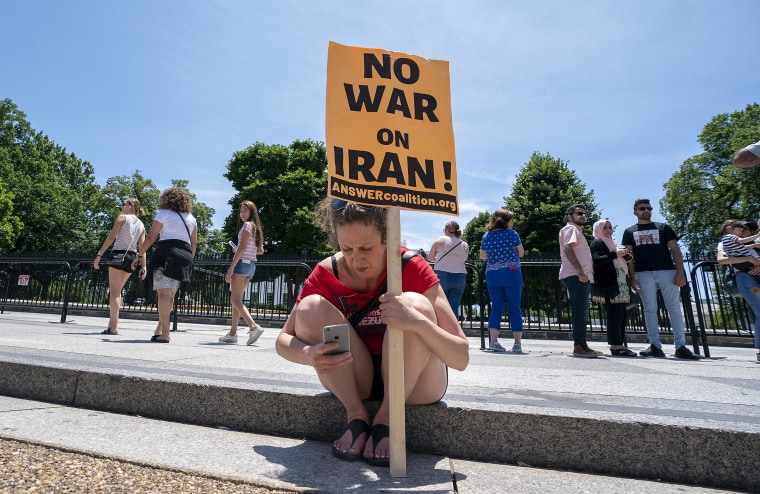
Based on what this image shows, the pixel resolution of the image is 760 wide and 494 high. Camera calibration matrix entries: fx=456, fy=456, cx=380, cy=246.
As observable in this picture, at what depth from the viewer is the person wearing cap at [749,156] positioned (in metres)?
3.36

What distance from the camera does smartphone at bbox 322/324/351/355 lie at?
1864mm

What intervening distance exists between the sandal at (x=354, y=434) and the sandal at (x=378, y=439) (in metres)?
0.04

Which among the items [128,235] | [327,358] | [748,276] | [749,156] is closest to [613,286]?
[748,276]

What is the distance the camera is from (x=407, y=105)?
2.04 meters

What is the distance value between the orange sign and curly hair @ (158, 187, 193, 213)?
14.1ft

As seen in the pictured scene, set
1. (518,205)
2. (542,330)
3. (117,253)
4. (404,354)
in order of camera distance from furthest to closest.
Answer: (518,205) → (542,330) → (117,253) → (404,354)

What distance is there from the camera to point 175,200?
564 cm

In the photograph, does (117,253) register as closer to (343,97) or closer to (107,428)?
(107,428)

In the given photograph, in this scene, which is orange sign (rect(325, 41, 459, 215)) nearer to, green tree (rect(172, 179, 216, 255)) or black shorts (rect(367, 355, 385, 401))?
black shorts (rect(367, 355, 385, 401))

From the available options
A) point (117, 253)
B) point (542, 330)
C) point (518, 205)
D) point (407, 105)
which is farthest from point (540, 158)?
point (407, 105)

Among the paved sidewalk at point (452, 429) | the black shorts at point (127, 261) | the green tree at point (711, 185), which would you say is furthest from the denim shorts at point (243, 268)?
the green tree at point (711, 185)

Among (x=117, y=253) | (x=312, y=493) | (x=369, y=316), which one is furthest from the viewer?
(x=117, y=253)

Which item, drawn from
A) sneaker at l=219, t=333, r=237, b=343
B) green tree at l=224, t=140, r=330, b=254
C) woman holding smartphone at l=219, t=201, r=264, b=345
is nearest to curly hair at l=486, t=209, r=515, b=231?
woman holding smartphone at l=219, t=201, r=264, b=345

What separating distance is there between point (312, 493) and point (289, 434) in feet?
2.57
